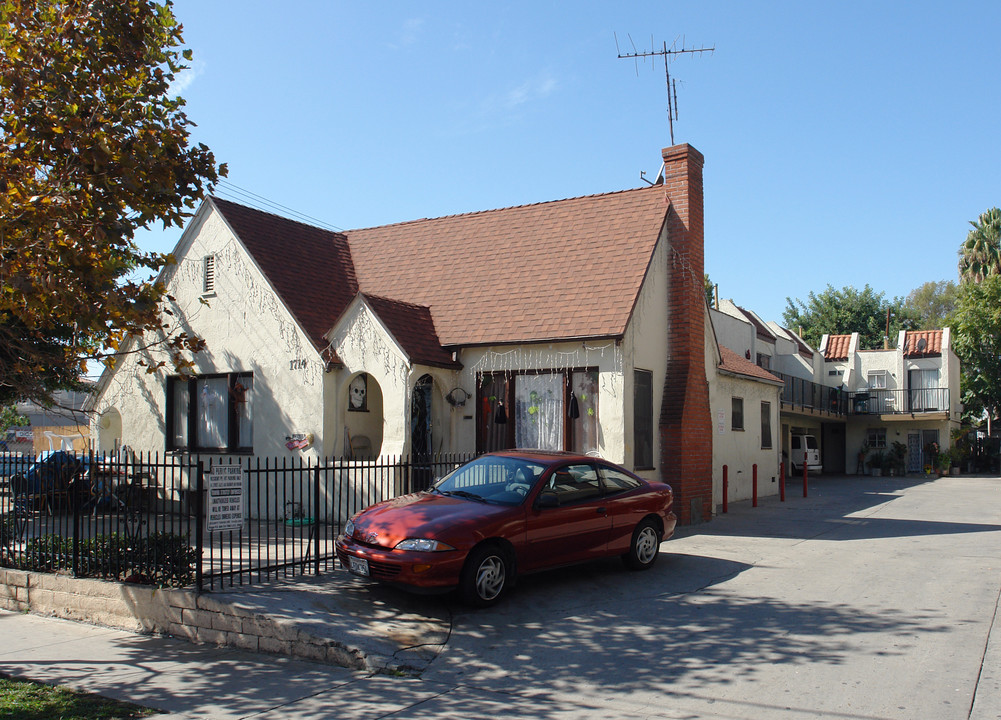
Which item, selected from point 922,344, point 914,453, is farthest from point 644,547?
point 922,344

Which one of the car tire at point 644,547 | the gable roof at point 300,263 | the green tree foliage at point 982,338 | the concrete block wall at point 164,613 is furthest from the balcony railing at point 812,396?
the concrete block wall at point 164,613

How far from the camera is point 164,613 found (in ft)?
26.2

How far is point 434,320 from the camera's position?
16.0m

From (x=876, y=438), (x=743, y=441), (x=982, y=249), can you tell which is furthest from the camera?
(x=982, y=249)

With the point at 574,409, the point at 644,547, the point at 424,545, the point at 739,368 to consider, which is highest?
the point at 739,368

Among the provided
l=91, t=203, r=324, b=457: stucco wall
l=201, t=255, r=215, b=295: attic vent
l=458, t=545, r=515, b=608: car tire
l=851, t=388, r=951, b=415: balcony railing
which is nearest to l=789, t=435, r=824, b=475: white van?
l=851, t=388, r=951, b=415: balcony railing

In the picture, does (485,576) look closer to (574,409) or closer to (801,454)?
(574,409)

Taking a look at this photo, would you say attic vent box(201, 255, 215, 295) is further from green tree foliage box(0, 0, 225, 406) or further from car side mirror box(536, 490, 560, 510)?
car side mirror box(536, 490, 560, 510)

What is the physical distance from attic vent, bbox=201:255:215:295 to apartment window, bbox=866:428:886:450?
32.1m

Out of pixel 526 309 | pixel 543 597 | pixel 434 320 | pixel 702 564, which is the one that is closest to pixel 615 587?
pixel 543 597

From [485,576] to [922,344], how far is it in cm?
3639

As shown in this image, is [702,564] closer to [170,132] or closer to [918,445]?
[170,132]

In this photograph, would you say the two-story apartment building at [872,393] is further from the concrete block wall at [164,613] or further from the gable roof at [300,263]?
the concrete block wall at [164,613]

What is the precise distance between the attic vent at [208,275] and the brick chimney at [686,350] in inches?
358
